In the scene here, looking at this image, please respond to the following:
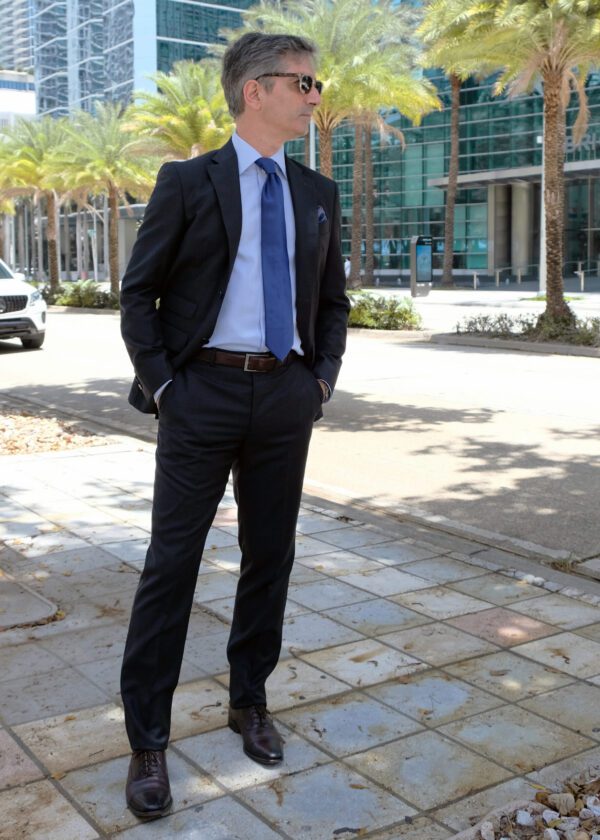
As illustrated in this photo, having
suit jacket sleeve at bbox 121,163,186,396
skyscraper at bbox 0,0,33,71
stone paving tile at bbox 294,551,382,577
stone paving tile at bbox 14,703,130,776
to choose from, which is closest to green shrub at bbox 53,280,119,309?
stone paving tile at bbox 294,551,382,577

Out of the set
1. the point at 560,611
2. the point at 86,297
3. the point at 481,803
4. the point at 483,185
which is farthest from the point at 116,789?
the point at 483,185

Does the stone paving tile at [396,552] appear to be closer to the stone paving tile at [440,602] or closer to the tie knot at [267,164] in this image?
the stone paving tile at [440,602]

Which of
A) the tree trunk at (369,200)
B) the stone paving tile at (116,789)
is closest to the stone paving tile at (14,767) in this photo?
the stone paving tile at (116,789)

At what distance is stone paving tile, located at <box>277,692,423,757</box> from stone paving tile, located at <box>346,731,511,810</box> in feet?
0.20

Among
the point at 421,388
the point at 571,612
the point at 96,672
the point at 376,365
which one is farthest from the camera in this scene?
the point at 376,365

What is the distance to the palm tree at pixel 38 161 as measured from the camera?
43.8 m

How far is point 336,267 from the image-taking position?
334 centimetres

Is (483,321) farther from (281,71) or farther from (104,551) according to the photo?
(281,71)

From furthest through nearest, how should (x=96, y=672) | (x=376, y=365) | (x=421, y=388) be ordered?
(x=376, y=365) < (x=421, y=388) < (x=96, y=672)

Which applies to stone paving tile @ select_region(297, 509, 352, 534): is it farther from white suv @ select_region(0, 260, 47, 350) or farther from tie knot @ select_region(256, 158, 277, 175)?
white suv @ select_region(0, 260, 47, 350)

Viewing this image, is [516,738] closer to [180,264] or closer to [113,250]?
[180,264]

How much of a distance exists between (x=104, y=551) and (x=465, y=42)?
737 inches

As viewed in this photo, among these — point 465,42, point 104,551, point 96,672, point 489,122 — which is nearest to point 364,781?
point 96,672

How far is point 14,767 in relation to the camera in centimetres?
323
